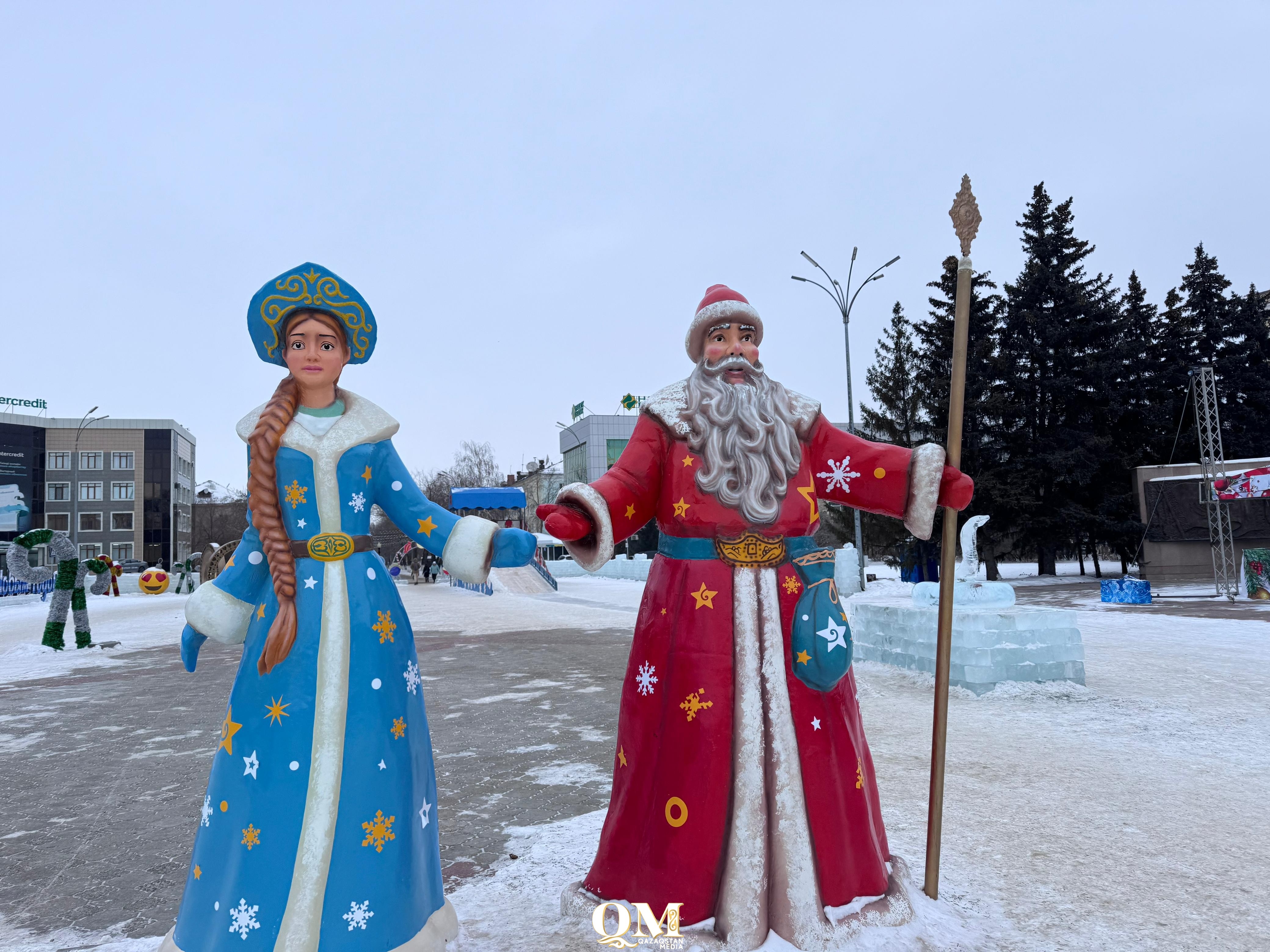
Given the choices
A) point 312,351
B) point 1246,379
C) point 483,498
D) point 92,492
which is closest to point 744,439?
point 312,351

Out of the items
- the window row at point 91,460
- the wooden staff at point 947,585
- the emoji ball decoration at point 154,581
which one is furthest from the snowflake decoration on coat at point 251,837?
the window row at point 91,460

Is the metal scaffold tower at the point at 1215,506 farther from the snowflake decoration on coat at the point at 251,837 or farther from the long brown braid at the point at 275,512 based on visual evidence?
the snowflake decoration on coat at the point at 251,837

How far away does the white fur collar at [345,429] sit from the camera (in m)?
2.53

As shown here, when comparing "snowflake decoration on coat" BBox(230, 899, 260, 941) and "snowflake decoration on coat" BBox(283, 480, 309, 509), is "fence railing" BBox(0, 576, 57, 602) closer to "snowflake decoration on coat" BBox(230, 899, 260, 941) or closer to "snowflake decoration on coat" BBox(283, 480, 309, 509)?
"snowflake decoration on coat" BBox(283, 480, 309, 509)

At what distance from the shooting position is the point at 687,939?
8.00 feet

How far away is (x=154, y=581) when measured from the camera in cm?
2628

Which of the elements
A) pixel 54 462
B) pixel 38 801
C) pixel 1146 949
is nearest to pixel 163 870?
pixel 38 801

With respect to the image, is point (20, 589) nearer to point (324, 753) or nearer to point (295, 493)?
point (295, 493)

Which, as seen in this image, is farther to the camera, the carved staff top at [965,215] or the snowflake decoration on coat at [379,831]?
the carved staff top at [965,215]

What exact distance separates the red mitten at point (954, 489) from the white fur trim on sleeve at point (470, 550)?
1.60 meters

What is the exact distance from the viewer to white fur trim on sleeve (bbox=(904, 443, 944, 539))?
2.78 meters

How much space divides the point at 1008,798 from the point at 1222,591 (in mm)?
18259

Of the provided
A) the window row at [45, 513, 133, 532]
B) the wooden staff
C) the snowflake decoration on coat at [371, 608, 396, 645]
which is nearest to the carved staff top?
the wooden staff

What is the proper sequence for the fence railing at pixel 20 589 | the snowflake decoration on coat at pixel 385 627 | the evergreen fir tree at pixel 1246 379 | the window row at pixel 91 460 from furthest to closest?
the window row at pixel 91 460 → the evergreen fir tree at pixel 1246 379 → the fence railing at pixel 20 589 → the snowflake decoration on coat at pixel 385 627
